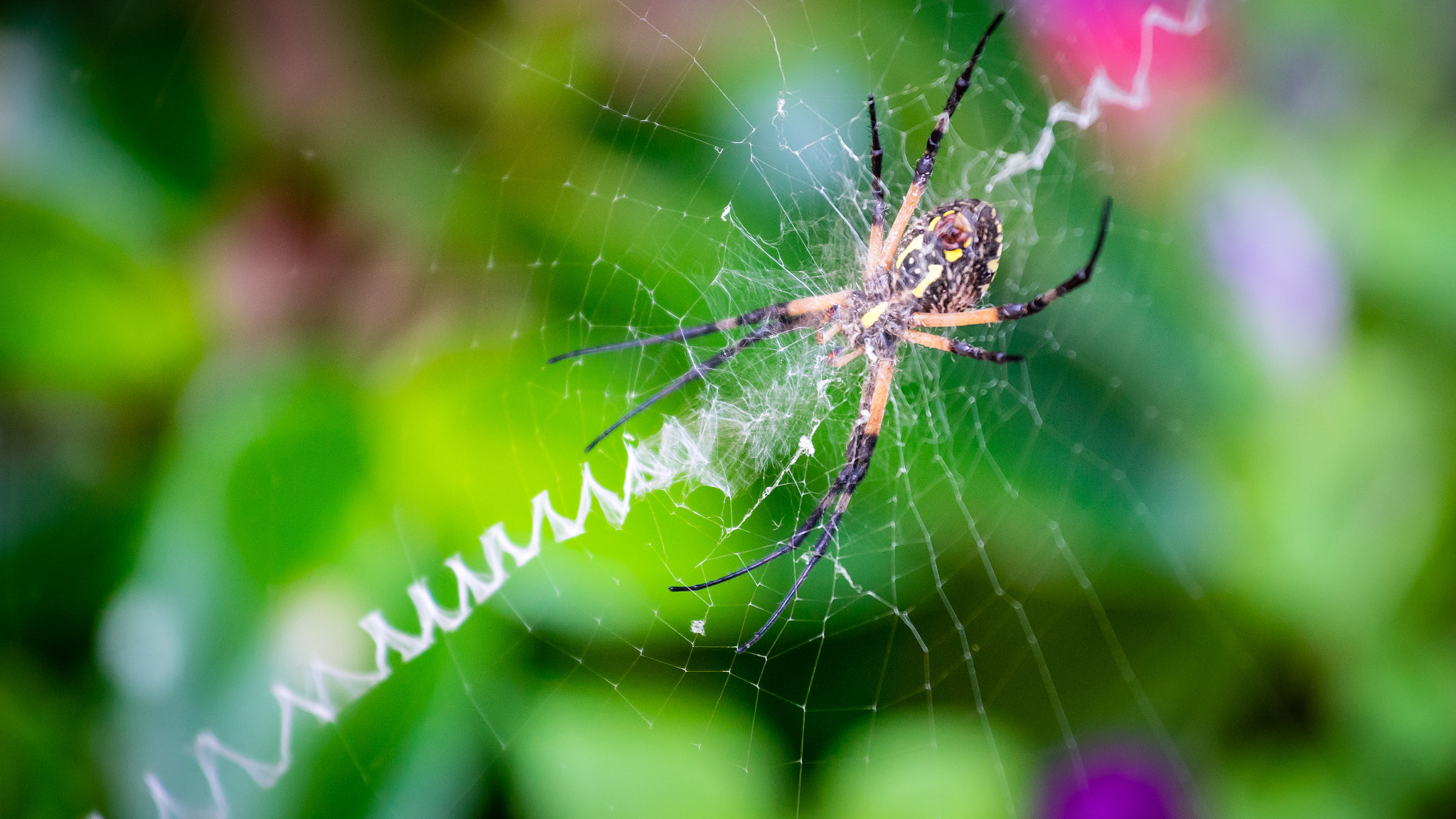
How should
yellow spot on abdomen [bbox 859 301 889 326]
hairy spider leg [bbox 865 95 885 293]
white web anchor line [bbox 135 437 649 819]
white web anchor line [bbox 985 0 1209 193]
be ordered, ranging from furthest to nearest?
white web anchor line [bbox 985 0 1209 193] → yellow spot on abdomen [bbox 859 301 889 326] → hairy spider leg [bbox 865 95 885 293] → white web anchor line [bbox 135 437 649 819]

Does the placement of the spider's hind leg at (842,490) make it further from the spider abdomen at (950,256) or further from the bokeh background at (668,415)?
the spider abdomen at (950,256)

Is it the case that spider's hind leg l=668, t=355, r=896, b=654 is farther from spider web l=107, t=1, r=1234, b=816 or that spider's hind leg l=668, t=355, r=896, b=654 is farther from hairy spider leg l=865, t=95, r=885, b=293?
hairy spider leg l=865, t=95, r=885, b=293

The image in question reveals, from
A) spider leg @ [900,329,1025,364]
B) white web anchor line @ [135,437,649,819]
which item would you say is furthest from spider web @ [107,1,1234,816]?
spider leg @ [900,329,1025,364]

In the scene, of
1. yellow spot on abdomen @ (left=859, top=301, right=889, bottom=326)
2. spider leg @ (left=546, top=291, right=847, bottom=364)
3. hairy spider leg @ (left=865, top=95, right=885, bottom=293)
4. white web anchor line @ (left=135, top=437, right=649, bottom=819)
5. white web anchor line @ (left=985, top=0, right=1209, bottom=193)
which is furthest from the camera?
white web anchor line @ (left=985, top=0, right=1209, bottom=193)

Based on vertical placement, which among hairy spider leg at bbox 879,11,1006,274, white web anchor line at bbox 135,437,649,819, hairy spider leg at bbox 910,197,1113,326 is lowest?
white web anchor line at bbox 135,437,649,819

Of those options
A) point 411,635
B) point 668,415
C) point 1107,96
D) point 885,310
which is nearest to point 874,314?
point 885,310

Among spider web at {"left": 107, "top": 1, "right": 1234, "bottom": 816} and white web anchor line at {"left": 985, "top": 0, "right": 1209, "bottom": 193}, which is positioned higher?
white web anchor line at {"left": 985, "top": 0, "right": 1209, "bottom": 193}

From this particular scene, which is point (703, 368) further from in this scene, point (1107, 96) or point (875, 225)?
point (1107, 96)
